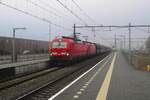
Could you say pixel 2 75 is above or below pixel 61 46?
below

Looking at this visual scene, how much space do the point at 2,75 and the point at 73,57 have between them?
1526 centimetres

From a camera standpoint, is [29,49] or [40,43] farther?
[40,43]

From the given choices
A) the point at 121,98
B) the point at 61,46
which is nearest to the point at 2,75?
the point at 121,98

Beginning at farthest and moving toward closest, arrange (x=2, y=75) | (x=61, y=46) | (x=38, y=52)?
(x=38, y=52) → (x=61, y=46) → (x=2, y=75)

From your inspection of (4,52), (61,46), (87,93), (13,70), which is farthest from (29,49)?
(87,93)

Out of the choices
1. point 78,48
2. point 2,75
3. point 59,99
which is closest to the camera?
point 59,99

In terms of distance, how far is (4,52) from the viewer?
1607 inches

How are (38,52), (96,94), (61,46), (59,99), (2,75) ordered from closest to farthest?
(59,99) < (96,94) < (2,75) < (61,46) < (38,52)

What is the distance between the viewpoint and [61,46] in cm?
3262

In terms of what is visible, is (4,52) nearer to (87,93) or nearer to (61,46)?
(61,46)

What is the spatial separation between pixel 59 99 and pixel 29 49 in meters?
42.0

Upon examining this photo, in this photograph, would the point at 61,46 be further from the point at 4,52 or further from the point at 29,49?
the point at 29,49

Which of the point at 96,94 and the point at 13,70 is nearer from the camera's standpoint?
the point at 96,94

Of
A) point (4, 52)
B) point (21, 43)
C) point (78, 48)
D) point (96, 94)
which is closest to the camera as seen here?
point (96, 94)
